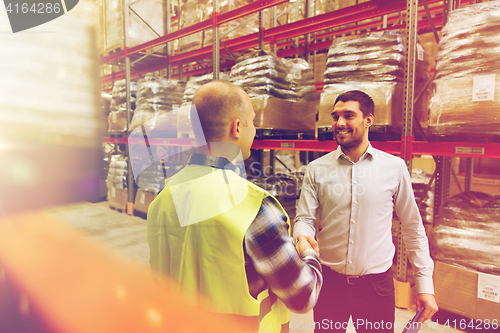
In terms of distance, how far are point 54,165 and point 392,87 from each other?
8.75 ft

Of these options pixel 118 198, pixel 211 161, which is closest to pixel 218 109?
pixel 211 161

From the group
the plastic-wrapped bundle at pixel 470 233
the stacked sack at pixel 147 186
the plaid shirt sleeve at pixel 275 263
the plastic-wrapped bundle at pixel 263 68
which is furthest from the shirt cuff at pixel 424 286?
the stacked sack at pixel 147 186

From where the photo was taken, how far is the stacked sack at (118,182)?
6.80 meters

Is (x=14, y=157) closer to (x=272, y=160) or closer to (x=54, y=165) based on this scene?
(x=54, y=165)

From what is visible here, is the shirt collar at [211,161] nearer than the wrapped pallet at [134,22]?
Yes

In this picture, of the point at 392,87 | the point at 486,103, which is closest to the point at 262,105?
the point at 392,87

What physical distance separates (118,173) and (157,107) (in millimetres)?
2271

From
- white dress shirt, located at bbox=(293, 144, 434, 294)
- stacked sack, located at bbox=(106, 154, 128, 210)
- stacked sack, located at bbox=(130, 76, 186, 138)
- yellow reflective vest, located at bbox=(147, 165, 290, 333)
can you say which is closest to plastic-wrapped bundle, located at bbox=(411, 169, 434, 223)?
white dress shirt, located at bbox=(293, 144, 434, 294)

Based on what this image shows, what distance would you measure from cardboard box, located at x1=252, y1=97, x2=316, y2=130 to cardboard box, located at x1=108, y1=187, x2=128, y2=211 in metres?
4.50

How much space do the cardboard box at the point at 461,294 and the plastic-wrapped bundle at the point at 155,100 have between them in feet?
14.5

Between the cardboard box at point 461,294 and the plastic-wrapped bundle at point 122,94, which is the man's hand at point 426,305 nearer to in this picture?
the cardboard box at point 461,294

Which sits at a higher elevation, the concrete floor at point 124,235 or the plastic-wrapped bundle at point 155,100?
the plastic-wrapped bundle at point 155,100

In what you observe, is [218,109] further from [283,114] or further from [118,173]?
[118,173]

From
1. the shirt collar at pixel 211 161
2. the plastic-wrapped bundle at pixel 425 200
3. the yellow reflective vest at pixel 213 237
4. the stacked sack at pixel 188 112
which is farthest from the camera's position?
the stacked sack at pixel 188 112
